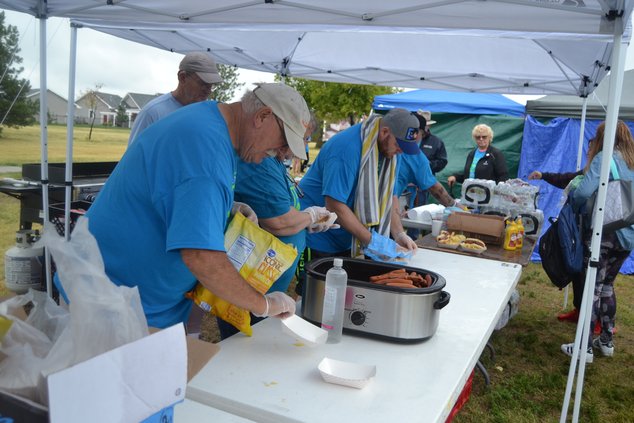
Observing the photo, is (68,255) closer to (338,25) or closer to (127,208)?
(127,208)

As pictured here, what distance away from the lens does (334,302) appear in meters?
1.64

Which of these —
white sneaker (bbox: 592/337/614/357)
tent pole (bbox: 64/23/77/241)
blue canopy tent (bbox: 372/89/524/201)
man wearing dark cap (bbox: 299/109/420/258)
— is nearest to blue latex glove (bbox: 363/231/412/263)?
man wearing dark cap (bbox: 299/109/420/258)

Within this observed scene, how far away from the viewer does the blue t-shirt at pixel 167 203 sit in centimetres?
124

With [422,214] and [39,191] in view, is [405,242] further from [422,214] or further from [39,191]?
[39,191]

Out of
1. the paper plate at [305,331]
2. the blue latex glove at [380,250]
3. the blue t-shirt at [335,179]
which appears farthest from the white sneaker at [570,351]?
the paper plate at [305,331]

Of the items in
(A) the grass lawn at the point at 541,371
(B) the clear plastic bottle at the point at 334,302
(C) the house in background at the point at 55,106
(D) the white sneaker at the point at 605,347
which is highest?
(C) the house in background at the point at 55,106

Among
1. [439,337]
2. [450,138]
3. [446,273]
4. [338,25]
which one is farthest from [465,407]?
[450,138]

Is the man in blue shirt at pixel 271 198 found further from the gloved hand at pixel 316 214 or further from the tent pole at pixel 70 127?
the tent pole at pixel 70 127

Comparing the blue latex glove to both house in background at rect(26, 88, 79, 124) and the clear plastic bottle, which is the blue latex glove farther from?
house in background at rect(26, 88, 79, 124)

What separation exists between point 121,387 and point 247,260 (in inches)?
30.2

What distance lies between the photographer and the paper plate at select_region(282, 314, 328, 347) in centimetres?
158

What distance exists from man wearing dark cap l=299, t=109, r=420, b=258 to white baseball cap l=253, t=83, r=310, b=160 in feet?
3.73

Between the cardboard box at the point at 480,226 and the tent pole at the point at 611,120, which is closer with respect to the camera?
the tent pole at the point at 611,120

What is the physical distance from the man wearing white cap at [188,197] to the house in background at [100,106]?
29.3 feet
